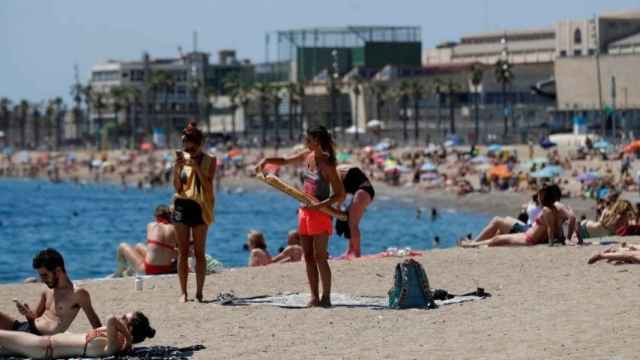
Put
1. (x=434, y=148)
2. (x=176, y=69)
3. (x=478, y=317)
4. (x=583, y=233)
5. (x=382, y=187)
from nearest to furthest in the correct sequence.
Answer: (x=478, y=317) → (x=583, y=233) → (x=382, y=187) → (x=434, y=148) → (x=176, y=69)

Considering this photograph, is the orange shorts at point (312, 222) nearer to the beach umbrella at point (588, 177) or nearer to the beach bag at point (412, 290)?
the beach bag at point (412, 290)

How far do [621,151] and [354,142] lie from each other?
39.3m

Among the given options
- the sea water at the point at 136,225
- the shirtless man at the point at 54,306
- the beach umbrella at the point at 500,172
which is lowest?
the sea water at the point at 136,225

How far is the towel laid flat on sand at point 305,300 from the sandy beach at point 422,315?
0.20 meters

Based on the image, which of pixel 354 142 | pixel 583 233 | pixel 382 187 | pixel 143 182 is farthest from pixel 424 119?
pixel 583 233

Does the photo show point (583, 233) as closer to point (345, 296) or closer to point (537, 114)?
point (345, 296)

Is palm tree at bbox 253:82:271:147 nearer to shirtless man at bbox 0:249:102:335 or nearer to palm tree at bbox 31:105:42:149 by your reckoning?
palm tree at bbox 31:105:42:149

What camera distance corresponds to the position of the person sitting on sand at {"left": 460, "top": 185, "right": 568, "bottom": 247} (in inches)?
721

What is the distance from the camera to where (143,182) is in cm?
10925

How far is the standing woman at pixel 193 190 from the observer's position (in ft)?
47.2

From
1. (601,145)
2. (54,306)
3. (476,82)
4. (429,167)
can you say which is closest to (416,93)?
(476,82)

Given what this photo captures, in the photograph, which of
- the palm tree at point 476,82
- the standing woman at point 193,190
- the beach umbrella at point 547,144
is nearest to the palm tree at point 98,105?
the palm tree at point 476,82

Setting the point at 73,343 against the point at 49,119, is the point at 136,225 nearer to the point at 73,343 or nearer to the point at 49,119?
the point at 73,343

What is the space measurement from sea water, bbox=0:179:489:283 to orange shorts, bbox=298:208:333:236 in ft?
58.6
